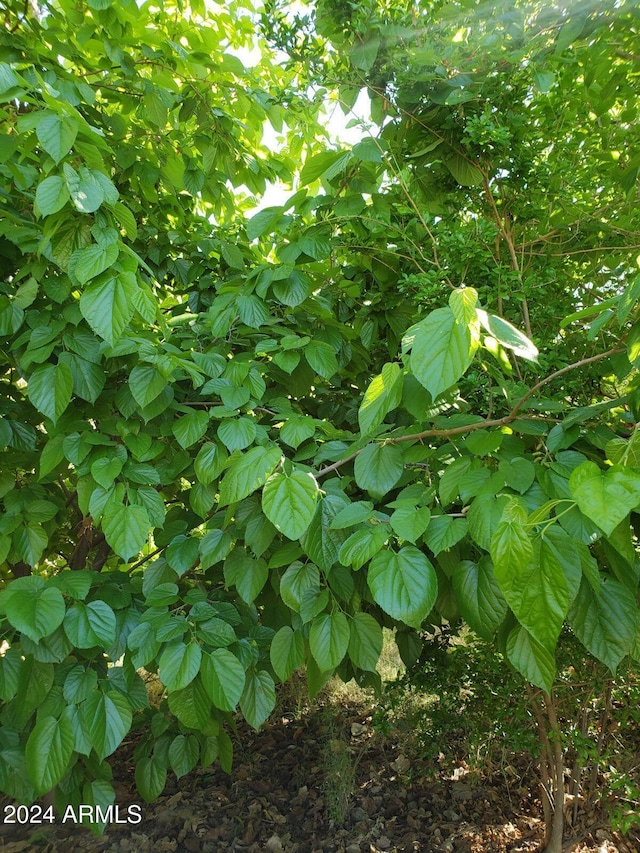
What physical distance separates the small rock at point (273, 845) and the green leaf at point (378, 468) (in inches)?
64.9

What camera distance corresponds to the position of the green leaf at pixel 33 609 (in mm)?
1055

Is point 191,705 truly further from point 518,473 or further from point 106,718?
point 518,473

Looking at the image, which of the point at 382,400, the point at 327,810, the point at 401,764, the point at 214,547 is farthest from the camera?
the point at 401,764

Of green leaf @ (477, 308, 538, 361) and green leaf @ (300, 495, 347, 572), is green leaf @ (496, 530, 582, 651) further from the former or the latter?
green leaf @ (300, 495, 347, 572)

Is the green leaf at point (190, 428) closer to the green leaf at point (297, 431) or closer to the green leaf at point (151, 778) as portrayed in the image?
the green leaf at point (297, 431)

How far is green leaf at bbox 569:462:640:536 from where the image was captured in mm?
613

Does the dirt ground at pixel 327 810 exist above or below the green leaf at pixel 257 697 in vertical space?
below

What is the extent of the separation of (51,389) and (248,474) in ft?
1.74

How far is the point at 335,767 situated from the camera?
226 cm

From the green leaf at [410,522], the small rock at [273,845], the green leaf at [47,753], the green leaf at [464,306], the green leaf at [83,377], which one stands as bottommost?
the small rock at [273,845]

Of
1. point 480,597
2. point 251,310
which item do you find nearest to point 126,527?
point 251,310

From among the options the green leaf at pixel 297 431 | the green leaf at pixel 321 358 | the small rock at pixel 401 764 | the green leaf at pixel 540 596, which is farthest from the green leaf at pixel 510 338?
the small rock at pixel 401 764

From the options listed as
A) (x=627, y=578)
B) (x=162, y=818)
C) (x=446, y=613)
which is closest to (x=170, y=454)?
(x=446, y=613)

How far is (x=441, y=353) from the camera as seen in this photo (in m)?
0.72
